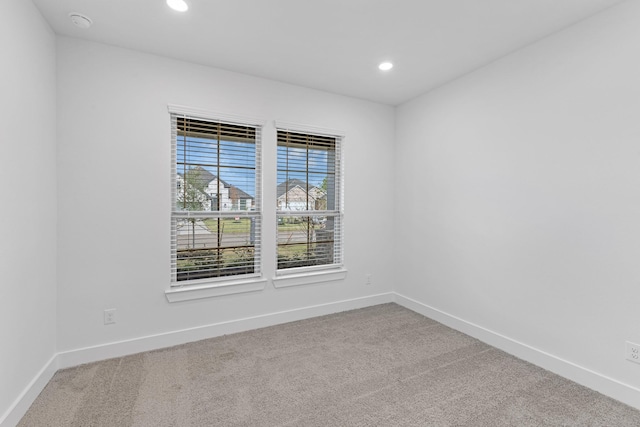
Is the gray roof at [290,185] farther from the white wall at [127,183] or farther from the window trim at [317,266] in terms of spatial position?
the window trim at [317,266]

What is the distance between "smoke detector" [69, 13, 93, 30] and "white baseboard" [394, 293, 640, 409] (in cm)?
413

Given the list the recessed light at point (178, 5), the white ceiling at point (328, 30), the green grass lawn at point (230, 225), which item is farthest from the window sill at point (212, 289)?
the recessed light at point (178, 5)

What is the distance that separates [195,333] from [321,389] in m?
1.43

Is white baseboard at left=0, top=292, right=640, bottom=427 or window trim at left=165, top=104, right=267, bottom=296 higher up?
window trim at left=165, top=104, right=267, bottom=296

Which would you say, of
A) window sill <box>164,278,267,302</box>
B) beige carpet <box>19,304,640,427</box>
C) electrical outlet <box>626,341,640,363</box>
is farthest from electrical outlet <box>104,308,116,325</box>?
electrical outlet <box>626,341,640,363</box>

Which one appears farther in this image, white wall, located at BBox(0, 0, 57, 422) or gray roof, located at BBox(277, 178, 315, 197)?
gray roof, located at BBox(277, 178, 315, 197)

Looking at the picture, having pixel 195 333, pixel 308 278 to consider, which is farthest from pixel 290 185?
pixel 195 333

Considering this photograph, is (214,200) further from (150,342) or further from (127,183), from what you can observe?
(150,342)

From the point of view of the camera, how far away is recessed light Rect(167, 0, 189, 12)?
80.5 inches

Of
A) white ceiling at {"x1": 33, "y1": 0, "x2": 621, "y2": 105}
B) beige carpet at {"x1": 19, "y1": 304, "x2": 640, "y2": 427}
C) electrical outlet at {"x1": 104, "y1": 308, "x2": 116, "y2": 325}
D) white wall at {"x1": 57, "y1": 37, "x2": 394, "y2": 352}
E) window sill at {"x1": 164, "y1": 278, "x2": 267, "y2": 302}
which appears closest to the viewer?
beige carpet at {"x1": 19, "y1": 304, "x2": 640, "y2": 427}

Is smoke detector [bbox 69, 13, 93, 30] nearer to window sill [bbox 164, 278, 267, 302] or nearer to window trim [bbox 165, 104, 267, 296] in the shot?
window trim [bbox 165, 104, 267, 296]

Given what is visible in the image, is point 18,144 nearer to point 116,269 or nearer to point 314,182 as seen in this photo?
point 116,269

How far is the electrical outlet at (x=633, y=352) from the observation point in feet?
6.51

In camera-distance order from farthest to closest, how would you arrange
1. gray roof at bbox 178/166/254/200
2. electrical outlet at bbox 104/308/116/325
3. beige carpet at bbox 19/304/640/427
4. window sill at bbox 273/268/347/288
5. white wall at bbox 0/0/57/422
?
1. window sill at bbox 273/268/347/288
2. gray roof at bbox 178/166/254/200
3. electrical outlet at bbox 104/308/116/325
4. beige carpet at bbox 19/304/640/427
5. white wall at bbox 0/0/57/422
